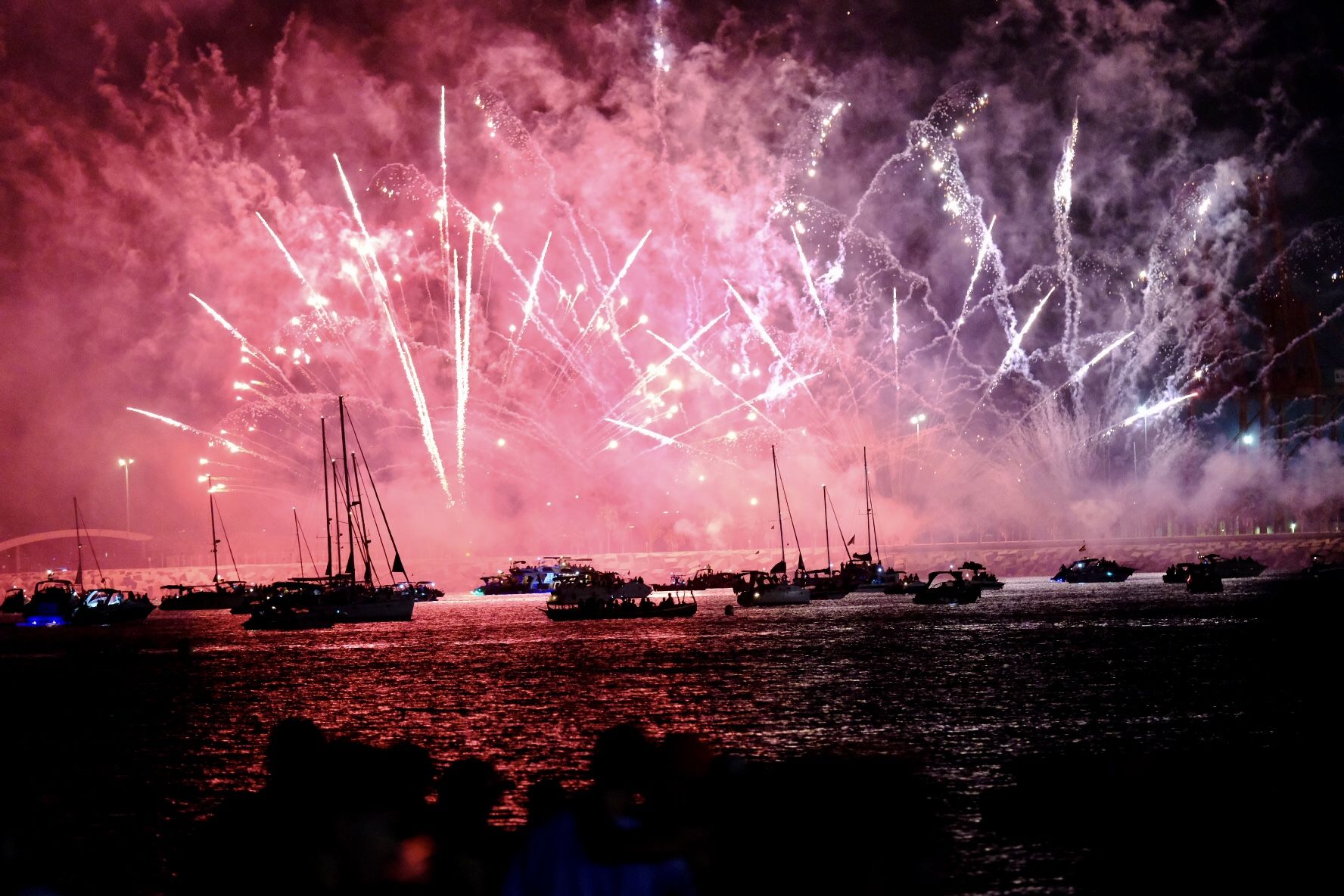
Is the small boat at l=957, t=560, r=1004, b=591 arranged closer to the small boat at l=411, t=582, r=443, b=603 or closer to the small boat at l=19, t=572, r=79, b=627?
the small boat at l=411, t=582, r=443, b=603

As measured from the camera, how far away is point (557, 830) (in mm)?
7809

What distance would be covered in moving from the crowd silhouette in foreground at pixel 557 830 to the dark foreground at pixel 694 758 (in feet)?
0.07

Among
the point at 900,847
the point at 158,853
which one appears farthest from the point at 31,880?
the point at 158,853

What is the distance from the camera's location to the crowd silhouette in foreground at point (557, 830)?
Answer: 272 inches

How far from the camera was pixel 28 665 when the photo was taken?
71750 millimetres

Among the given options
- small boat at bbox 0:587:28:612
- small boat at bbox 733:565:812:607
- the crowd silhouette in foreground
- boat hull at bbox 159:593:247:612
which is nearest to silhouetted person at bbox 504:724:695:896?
the crowd silhouette in foreground

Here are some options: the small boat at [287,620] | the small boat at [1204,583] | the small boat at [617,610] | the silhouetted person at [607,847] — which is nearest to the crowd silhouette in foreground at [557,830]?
the silhouetted person at [607,847]

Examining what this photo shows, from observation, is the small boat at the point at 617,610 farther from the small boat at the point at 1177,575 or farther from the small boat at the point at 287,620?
the small boat at the point at 1177,575

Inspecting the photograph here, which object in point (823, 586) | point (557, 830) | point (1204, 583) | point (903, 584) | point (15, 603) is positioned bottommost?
point (1204, 583)

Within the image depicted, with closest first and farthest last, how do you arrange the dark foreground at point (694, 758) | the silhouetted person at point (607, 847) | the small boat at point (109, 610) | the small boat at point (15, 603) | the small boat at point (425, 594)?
the silhouetted person at point (607, 847) < the dark foreground at point (694, 758) < the small boat at point (109, 610) < the small boat at point (15, 603) < the small boat at point (425, 594)

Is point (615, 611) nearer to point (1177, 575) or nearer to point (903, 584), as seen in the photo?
point (903, 584)

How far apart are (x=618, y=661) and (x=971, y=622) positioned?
1407 inches

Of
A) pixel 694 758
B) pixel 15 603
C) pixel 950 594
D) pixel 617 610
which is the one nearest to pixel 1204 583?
pixel 950 594

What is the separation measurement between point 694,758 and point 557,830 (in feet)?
4.17
